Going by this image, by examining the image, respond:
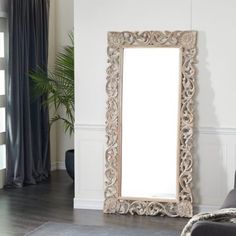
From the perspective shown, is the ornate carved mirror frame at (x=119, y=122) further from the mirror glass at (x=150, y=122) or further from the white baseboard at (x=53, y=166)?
the white baseboard at (x=53, y=166)

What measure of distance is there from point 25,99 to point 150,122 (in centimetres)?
203

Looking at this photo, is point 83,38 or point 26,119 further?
point 26,119

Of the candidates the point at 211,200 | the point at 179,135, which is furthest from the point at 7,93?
the point at 211,200

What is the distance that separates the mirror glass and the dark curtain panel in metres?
→ 1.72

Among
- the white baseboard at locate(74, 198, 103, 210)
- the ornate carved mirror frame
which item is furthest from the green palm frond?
the white baseboard at locate(74, 198, 103, 210)

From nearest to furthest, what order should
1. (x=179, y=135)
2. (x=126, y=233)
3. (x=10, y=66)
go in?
(x=126, y=233) → (x=179, y=135) → (x=10, y=66)

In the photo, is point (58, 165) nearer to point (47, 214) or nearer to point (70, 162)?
point (70, 162)

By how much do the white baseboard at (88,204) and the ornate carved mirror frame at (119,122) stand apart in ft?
0.48

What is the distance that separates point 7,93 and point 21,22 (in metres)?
0.89

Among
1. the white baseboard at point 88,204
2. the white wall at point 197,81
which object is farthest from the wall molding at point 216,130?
the white baseboard at point 88,204

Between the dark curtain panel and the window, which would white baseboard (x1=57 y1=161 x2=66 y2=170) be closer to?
the dark curtain panel

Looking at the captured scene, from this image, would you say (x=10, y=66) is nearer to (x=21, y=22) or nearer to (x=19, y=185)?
(x=21, y=22)

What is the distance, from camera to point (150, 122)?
570cm

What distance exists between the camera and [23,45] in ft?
22.8
